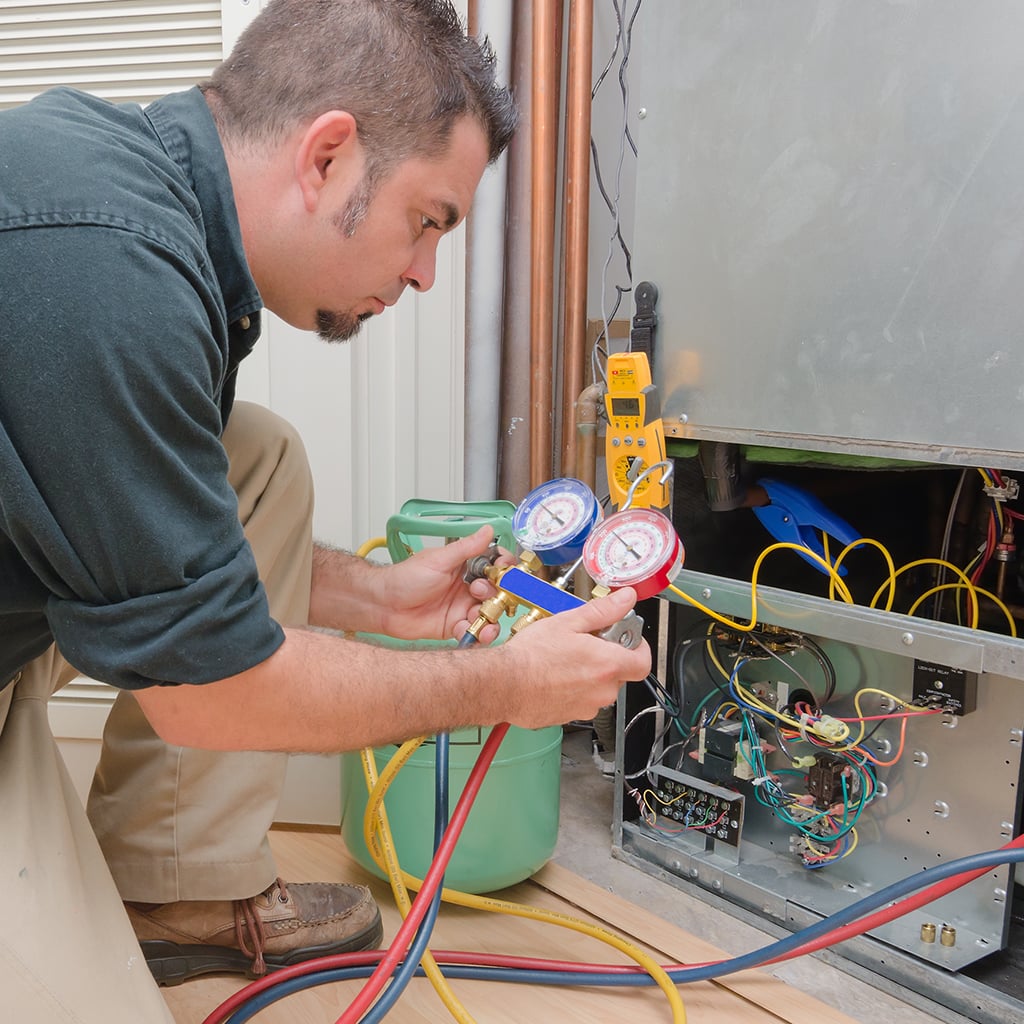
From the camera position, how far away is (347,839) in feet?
4.61

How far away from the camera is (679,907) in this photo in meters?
1.36

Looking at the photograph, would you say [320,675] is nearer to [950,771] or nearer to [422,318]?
[950,771]

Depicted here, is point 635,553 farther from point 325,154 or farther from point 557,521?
point 325,154

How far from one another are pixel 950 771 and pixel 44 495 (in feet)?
3.58

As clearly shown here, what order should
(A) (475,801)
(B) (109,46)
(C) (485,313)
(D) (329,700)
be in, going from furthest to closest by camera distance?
(C) (485,313), (B) (109,46), (A) (475,801), (D) (329,700)

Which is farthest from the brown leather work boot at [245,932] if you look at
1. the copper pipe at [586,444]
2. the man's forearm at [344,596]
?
the copper pipe at [586,444]

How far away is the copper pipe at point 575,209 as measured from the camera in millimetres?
1801

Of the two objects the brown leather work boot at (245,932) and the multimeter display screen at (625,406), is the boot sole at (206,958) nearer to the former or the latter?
the brown leather work boot at (245,932)

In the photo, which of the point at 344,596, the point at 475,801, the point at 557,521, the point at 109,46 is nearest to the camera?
the point at 557,521

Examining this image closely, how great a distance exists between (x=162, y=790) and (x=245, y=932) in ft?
0.67

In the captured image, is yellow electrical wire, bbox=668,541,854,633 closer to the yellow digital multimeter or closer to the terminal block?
the yellow digital multimeter

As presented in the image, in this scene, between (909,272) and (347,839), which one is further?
(347,839)

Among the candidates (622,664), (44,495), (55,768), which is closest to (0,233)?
(44,495)

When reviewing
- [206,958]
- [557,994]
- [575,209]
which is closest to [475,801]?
[557,994]
